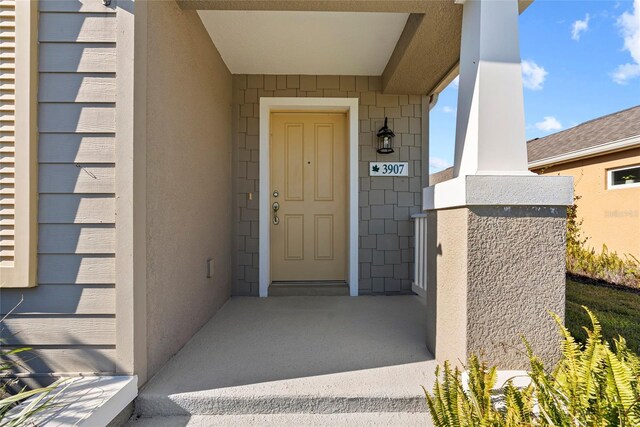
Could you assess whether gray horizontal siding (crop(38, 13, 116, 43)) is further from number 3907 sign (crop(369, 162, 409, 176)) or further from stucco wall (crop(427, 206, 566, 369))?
number 3907 sign (crop(369, 162, 409, 176))

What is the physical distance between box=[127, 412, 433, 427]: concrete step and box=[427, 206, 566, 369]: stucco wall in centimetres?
44

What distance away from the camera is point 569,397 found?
3.81ft

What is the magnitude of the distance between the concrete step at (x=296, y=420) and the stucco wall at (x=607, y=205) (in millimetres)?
5945

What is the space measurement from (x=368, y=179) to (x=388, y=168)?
0.26m

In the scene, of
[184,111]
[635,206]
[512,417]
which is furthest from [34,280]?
[635,206]

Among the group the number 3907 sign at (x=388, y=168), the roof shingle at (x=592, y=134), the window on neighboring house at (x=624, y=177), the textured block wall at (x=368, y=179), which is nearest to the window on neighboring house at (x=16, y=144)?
the textured block wall at (x=368, y=179)

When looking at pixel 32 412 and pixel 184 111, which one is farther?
pixel 184 111

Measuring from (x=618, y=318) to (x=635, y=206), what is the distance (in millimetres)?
4382

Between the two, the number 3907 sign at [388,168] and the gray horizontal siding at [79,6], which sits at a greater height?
the gray horizontal siding at [79,6]

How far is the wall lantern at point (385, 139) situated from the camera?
3464mm

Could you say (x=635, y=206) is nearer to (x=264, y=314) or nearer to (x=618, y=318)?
(x=618, y=318)

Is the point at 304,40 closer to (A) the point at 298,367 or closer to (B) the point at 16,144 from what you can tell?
(B) the point at 16,144

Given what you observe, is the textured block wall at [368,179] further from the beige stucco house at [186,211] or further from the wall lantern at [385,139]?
the beige stucco house at [186,211]

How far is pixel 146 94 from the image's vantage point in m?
1.72
